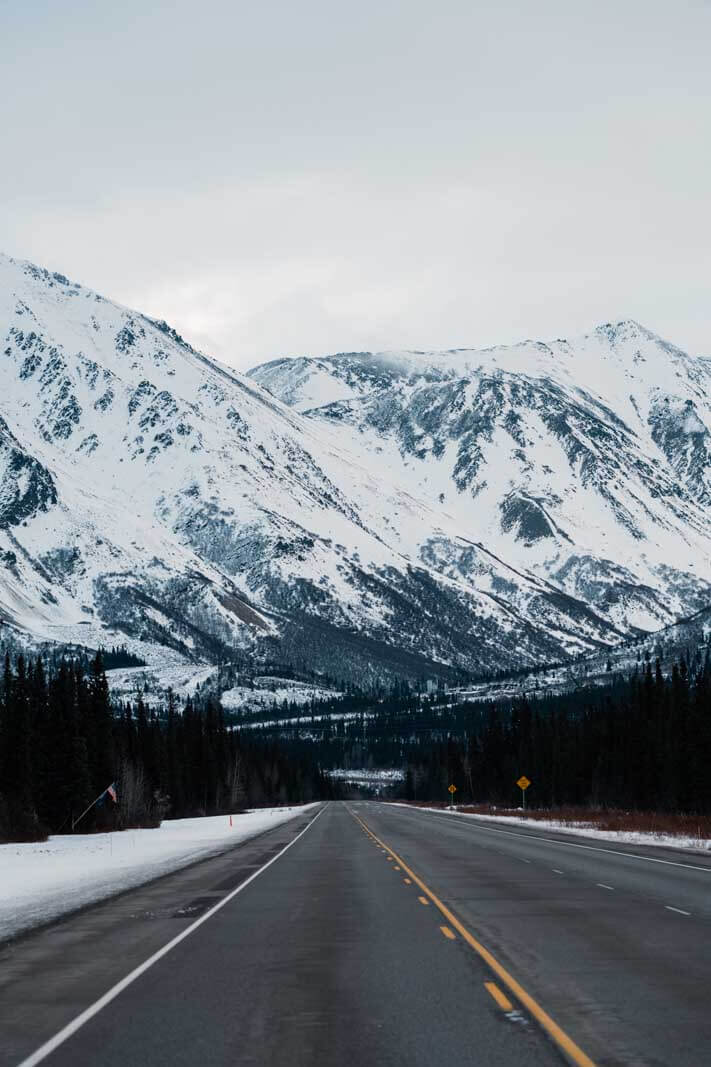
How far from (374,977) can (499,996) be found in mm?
1977

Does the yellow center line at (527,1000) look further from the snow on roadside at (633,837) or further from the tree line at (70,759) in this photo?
the tree line at (70,759)

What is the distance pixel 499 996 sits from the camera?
13.6 meters

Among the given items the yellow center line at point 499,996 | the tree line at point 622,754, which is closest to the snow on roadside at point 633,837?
the tree line at point 622,754

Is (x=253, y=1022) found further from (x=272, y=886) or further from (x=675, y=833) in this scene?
(x=675, y=833)

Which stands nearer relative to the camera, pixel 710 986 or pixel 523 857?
pixel 710 986

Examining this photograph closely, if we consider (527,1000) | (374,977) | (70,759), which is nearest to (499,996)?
(527,1000)

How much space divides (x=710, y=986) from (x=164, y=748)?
11008cm

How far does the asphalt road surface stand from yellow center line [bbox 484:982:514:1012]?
0.05 m

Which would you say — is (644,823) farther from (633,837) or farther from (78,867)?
(78,867)

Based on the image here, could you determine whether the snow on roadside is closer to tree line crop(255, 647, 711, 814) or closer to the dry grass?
the dry grass

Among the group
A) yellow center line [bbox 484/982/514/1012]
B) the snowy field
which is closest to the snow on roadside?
the snowy field

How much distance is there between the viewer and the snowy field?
25.7 meters

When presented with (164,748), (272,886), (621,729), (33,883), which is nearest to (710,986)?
(272,886)

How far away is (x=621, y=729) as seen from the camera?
114 metres
